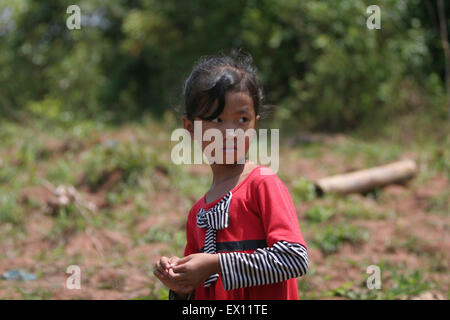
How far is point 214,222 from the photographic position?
1.41 metres

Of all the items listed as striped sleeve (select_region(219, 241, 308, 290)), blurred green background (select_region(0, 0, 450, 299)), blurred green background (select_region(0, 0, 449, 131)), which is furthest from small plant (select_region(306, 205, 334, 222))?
striped sleeve (select_region(219, 241, 308, 290))

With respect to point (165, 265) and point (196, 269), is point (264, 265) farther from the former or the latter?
point (165, 265)

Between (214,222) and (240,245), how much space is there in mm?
105

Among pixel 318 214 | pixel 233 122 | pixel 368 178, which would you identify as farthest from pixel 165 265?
pixel 368 178

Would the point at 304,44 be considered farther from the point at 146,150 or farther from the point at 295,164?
the point at 146,150

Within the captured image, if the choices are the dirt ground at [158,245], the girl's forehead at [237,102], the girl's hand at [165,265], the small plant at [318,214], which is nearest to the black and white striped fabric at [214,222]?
the girl's hand at [165,265]

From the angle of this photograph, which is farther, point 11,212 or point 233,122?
point 11,212

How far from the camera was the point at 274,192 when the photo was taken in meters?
1.35

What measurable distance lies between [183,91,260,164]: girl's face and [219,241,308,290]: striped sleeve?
0.33 metres

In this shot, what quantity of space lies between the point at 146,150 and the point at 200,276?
4.15 metres

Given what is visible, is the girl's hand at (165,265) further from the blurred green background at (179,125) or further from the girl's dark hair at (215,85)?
the blurred green background at (179,125)

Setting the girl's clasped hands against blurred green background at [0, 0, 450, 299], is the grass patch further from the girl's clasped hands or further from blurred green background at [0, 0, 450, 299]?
the girl's clasped hands

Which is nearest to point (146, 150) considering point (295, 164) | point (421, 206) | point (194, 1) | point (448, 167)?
point (295, 164)

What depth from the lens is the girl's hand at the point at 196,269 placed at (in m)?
1.28
